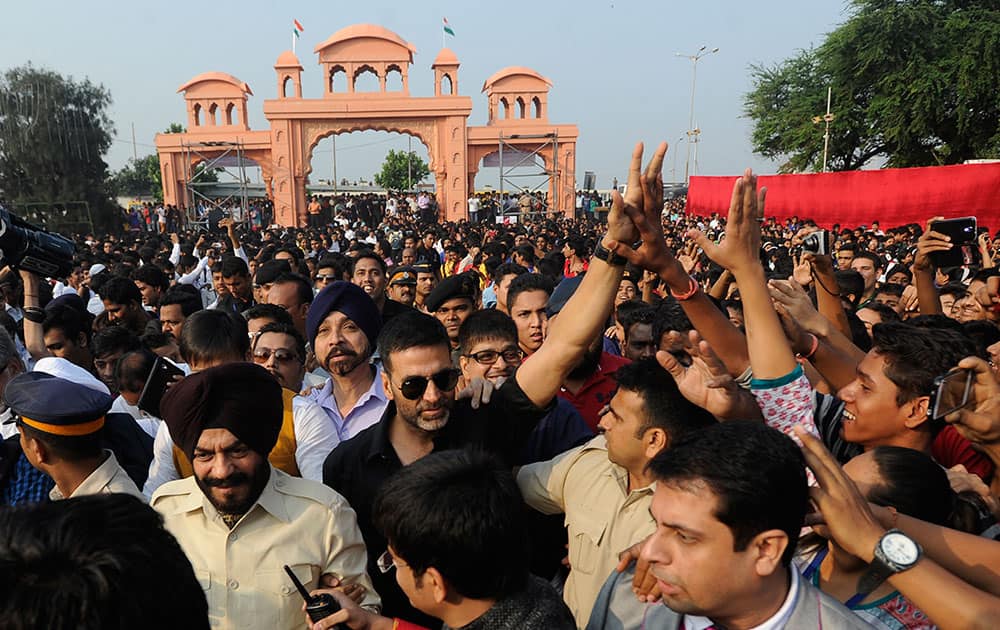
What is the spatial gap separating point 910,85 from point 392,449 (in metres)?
29.7

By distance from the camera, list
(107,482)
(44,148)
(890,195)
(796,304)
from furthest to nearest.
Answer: (44,148)
(890,195)
(796,304)
(107,482)

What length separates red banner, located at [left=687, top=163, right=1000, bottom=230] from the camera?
14039 mm

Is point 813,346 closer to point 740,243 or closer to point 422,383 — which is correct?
point 740,243

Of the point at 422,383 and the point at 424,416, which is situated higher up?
the point at 422,383

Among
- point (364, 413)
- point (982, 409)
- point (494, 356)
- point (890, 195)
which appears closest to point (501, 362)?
point (494, 356)

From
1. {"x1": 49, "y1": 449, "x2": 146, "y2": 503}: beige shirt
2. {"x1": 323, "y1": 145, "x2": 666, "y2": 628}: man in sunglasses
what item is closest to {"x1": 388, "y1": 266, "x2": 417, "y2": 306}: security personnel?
{"x1": 323, "y1": 145, "x2": 666, "y2": 628}: man in sunglasses

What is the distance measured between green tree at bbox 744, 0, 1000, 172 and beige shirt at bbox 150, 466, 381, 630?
2911 centimetres

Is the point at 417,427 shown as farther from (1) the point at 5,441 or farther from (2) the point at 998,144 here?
(2) the point at 998,144

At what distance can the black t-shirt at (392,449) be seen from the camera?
89.9 inches

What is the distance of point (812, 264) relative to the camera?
3.50 m

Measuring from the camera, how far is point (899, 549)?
1.40 meters

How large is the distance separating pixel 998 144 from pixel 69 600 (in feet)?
99.0

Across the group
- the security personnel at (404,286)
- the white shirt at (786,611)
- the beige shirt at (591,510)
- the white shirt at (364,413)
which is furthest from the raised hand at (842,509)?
Result: the security personnel at (404,286)

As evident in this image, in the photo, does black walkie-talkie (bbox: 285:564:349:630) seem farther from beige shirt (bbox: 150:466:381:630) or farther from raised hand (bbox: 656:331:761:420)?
raised hand (bbox: 656:331:761:420)
